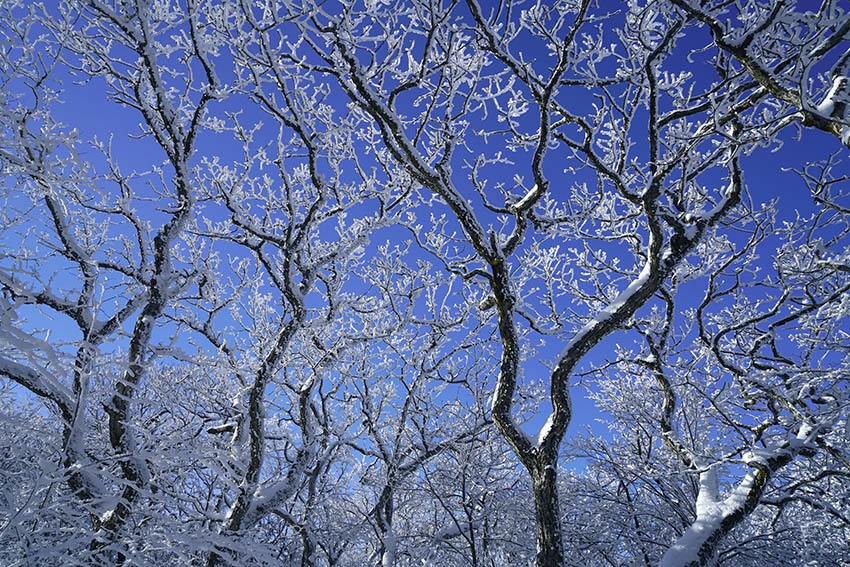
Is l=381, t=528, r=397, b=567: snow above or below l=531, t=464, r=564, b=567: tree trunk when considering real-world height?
below

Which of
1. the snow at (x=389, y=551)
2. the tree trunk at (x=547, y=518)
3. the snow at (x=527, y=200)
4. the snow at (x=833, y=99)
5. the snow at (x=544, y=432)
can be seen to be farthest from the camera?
the snow at (x=389, y=551)

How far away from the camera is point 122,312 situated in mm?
7168

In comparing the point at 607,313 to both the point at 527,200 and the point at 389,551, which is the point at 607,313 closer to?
the point at 527,200

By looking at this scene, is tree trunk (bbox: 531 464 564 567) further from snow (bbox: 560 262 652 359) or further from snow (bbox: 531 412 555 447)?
snow (bbox: 560 262 652 359)

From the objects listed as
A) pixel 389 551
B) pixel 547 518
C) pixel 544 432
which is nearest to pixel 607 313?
pixel 544 432

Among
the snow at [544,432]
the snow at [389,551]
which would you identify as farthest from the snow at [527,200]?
the snow at [389,551]

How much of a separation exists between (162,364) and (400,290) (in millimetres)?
9211

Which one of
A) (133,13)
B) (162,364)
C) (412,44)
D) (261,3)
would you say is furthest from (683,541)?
(162,364)

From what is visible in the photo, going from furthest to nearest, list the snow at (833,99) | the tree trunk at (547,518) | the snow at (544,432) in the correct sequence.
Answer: the snow at (544,432) → the tree trunk at (547,518) → the snow at (833,99)

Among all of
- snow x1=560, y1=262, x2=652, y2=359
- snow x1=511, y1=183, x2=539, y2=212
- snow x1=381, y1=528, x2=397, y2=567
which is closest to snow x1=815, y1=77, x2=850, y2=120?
snow x1=560, y1=262, x2=652, y2=359

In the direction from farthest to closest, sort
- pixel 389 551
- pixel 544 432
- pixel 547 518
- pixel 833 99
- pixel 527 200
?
pixel 389 551
pixel 527 200
pixel 544 432
pixel 547 518
pixel 833 99

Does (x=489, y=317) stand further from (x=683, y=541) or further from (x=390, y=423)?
(x=683, y=541)

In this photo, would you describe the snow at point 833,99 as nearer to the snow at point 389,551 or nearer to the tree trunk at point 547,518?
the tree trunk at point 547,518

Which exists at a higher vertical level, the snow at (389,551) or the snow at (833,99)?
the snow at (833,99)
